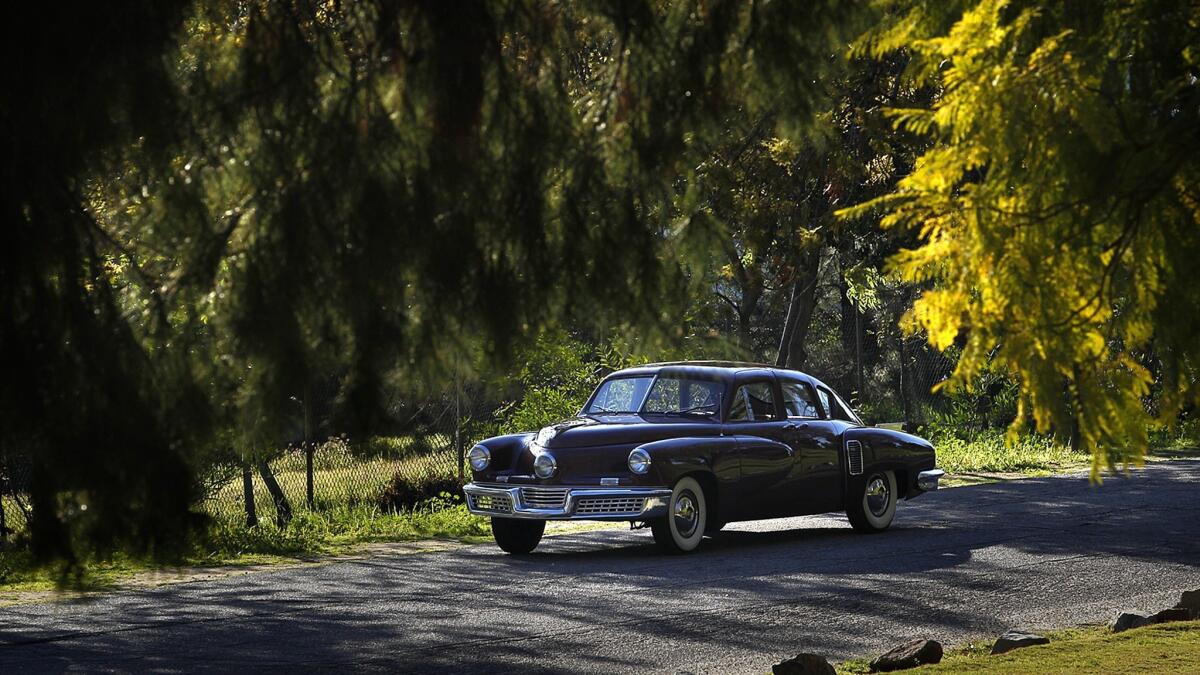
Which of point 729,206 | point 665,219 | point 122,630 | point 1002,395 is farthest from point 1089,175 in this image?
point 1002,395

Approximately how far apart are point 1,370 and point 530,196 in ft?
6.07

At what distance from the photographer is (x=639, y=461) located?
13.5 m

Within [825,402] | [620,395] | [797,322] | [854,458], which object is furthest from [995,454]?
[620,395]

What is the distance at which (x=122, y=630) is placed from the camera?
10312 millimetres

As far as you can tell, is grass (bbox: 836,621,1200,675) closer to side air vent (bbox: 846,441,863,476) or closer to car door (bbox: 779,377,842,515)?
car door (bbox: 779,377,842,515)

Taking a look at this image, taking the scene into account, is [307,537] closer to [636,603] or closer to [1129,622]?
[636,603]

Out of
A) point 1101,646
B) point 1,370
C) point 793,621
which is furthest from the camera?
point 793,621

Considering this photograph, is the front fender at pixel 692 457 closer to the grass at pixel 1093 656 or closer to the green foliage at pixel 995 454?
the grass at pixel 1093 656

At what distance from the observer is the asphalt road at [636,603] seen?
9.26 m

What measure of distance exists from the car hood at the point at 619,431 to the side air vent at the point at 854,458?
1.62 m

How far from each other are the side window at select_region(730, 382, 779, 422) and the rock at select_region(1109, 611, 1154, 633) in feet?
17.0

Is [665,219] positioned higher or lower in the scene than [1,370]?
higher

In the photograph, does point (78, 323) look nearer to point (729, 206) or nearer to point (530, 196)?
point (530, 196)

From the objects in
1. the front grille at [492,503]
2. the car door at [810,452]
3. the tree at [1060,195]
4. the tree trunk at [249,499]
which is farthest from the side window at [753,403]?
the tree at [1060,195]
